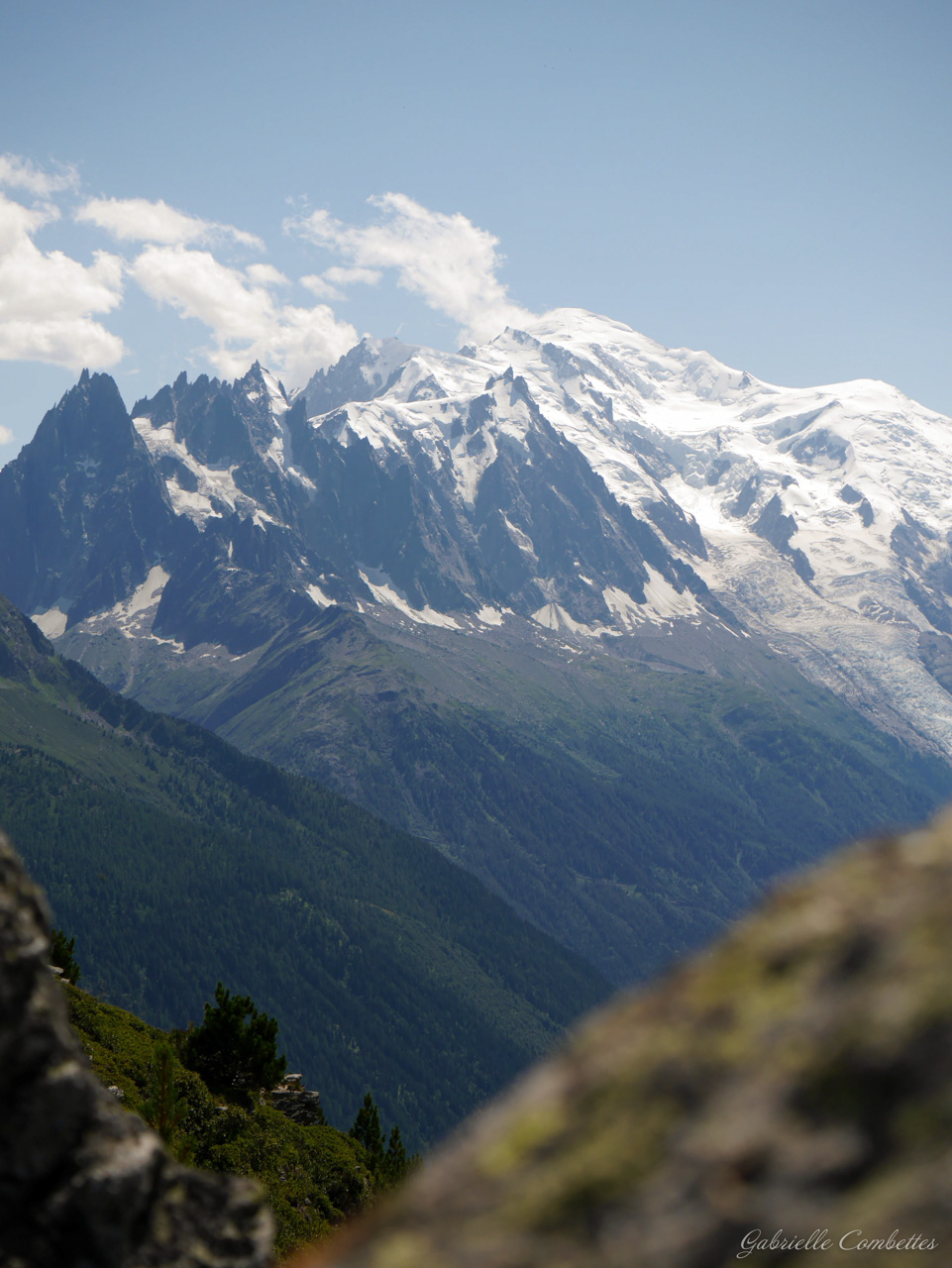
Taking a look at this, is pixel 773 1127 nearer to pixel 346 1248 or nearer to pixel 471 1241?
pixel 471 1241

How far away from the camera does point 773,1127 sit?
4.34 meters

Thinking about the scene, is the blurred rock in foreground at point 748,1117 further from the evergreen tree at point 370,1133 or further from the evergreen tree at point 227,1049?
the evergreen tree at point 370,1133

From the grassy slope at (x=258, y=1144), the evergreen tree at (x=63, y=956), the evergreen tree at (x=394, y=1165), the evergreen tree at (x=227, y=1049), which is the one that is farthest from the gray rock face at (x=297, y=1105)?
the evergreen tree at (x=63, y=956)

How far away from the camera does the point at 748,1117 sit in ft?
→ 14.5

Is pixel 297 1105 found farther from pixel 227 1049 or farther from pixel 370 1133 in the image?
pixel 370 1133

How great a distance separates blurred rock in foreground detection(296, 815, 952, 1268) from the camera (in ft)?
13.8

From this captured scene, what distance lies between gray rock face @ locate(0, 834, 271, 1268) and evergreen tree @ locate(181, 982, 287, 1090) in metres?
49.3

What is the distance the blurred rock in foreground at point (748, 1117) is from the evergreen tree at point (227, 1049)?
52.4m

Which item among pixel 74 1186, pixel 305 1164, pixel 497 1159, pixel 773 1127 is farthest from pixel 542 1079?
pixel 305 1164

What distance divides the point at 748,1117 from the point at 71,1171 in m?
4.57

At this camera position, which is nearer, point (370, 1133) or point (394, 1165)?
point (394, 1165)

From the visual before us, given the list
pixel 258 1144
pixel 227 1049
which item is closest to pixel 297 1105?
pixel 227 1049

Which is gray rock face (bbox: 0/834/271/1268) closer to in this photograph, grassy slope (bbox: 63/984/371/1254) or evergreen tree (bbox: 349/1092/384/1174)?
grassy slope (bbox: 63/984/371/1254)

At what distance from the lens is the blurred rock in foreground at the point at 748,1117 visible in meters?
4.19
